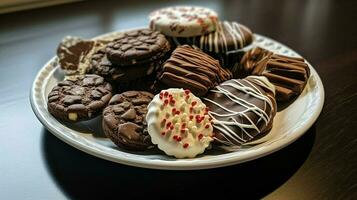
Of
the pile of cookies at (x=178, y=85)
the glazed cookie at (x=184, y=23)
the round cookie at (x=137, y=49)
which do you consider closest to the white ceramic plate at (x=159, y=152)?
the pile of cookies at (x=178, y=85)

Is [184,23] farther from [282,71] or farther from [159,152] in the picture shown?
[159,152]

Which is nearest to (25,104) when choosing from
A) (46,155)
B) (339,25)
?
(46,155)

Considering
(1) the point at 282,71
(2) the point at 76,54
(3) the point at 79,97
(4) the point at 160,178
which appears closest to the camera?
(4) the point at 160,178

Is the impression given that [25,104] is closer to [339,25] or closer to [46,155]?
[46,155]

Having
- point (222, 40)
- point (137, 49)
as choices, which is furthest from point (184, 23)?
point (137, 49)

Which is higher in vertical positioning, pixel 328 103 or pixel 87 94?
pixel 87 94

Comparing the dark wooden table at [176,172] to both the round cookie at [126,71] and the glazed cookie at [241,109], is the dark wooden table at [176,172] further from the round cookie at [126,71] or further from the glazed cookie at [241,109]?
the round cookie at [126,71]
